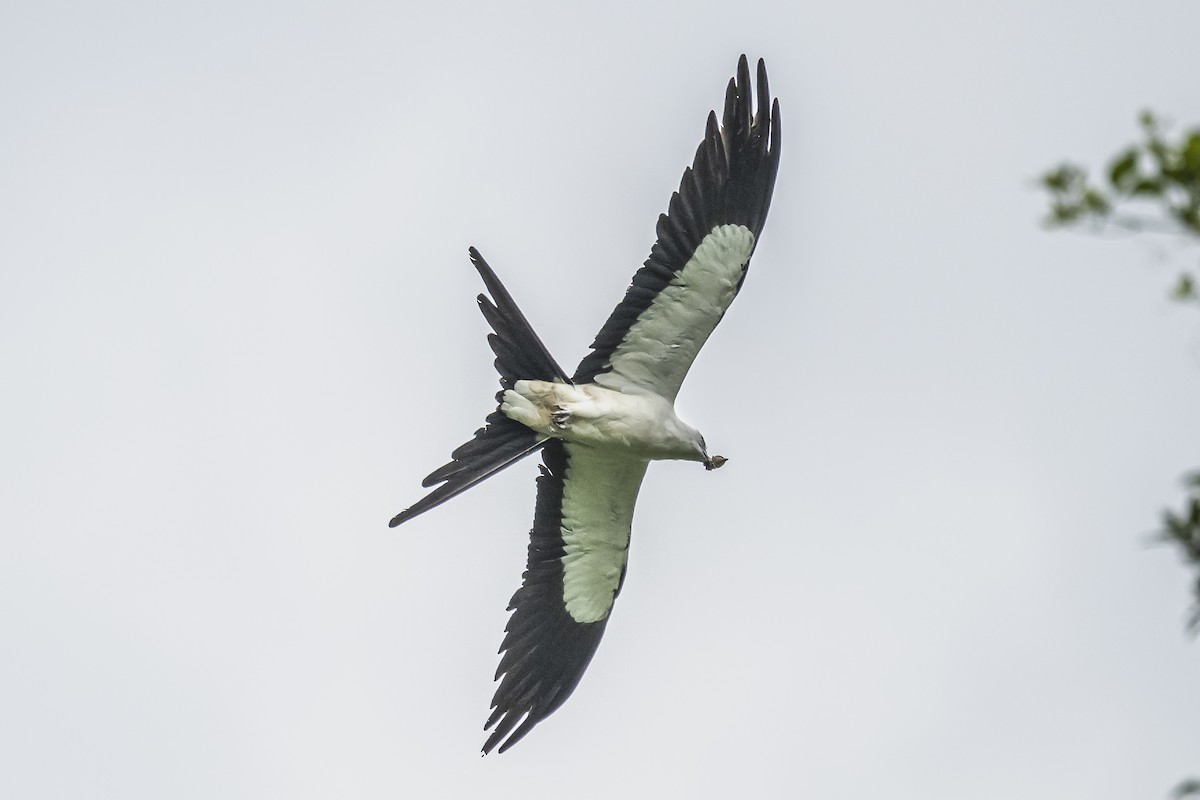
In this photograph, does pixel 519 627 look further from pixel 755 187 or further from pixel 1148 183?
pixel 1148 183

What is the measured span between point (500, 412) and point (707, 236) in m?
1.66

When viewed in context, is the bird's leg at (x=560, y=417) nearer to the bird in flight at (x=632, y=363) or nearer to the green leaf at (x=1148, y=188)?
the bird in flight at (x=632, y=363)

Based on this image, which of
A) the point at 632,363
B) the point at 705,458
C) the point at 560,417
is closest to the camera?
the point at 560,417

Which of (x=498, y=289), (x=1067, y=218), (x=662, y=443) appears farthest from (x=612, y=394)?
(x=1067, y=218)

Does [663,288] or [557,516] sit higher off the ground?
[663,288]

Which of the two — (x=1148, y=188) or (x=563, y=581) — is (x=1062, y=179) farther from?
(x=563, y=581)

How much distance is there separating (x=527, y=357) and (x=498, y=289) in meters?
0.51

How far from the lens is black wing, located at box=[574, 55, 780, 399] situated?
9352mm

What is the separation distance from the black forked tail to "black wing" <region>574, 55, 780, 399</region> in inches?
22.3

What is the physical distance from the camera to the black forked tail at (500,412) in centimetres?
899

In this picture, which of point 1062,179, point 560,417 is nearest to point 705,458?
point 560,417

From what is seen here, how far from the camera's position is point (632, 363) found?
970cm

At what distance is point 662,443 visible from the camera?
9.66 meters

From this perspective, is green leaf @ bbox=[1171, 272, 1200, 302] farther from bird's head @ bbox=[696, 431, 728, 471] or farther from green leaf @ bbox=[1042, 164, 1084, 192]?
bird's head @ bbox=[696, 431, 728, 471]
